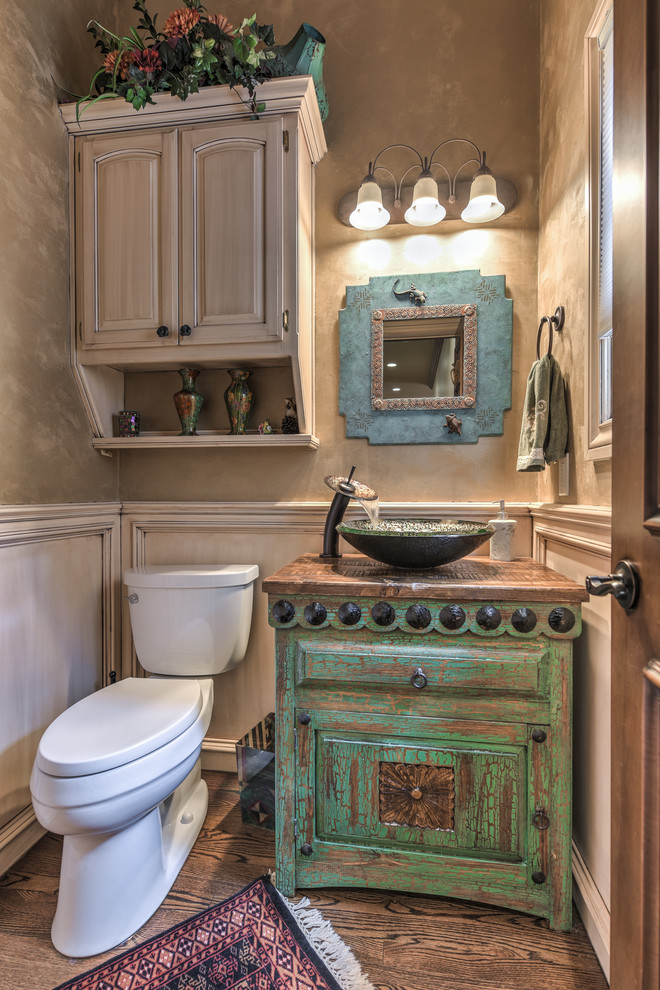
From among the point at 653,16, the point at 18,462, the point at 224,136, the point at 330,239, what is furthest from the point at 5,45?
the point at 653,16

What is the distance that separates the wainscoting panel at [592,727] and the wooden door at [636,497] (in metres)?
0.44

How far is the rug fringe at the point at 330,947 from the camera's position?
3.70 ft

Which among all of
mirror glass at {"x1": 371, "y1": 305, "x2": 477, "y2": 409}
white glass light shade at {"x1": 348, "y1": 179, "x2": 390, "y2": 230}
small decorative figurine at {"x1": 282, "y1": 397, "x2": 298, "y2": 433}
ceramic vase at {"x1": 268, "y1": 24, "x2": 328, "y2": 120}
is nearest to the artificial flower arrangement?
ceramic vase at {"x1": 268, "y1": 24, "x2": 328, "y2": 120}

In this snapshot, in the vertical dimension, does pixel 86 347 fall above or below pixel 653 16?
below

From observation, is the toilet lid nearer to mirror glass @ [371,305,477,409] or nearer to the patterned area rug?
the patterned area rug

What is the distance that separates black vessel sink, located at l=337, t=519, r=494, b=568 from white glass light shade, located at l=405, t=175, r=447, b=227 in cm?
107

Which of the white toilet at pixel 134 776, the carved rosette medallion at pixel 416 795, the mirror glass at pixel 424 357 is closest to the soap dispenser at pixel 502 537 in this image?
the mirror glass at pixel 424 357

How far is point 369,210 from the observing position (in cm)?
175

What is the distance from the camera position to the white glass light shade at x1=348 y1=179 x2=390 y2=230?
1.71 meters

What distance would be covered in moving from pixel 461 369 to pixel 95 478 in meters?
1.43

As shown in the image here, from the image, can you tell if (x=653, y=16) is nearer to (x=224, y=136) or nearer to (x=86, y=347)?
(x=224, y=136)

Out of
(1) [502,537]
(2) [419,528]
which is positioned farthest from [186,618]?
(1) [502,537]

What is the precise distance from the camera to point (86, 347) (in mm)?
1775

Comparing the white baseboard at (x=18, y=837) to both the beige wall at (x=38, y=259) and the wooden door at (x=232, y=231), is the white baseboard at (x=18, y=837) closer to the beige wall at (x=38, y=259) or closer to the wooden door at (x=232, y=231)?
the beige wall at (x=38, y=259)
